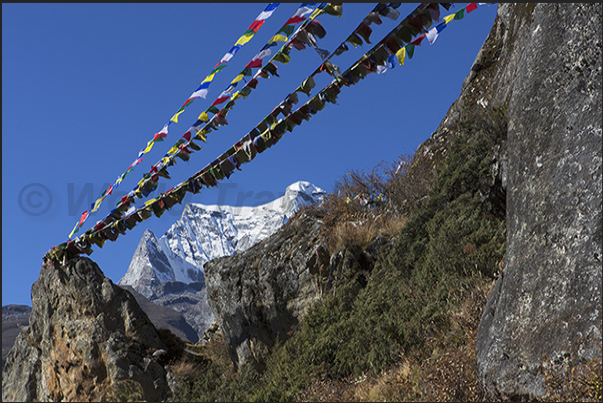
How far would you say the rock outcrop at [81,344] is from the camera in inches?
481

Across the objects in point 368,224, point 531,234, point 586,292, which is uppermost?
point 368,224

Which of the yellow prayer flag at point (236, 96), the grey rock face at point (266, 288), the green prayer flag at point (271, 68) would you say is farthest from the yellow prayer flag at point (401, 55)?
the grey rock face at point (266, 288)

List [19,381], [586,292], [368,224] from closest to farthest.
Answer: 1. [586,292]
2. [368,224]
3. [19,381]

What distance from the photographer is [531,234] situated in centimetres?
688

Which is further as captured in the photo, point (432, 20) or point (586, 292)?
point (432, 20)

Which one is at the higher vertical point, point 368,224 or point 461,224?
point 368,224

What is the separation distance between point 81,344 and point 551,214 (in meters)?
10.8

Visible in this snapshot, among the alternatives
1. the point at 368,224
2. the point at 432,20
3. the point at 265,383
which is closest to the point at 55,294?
the point at 265,383

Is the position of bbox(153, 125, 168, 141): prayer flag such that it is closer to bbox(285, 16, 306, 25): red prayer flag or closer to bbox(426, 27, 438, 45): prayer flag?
bbox(285, 16, 306, 25): red prayer flag

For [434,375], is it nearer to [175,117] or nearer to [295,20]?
[295,20]

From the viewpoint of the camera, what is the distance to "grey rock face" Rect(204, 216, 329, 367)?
1255cm

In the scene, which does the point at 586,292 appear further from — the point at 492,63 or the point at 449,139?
the point at 492,63

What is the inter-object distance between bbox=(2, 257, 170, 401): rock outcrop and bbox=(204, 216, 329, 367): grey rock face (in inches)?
73.9

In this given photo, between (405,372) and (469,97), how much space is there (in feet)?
29.2
